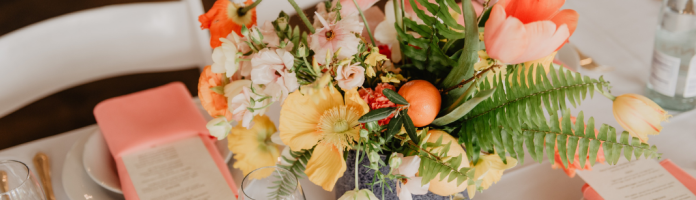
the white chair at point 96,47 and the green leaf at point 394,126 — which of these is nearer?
the green leaf at point 394,126

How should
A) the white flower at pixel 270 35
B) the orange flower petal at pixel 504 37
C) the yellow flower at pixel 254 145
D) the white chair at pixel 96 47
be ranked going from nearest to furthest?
the orange flower petal at pixel 504 37 → the white flower at pixel 270 35 → the yellow flower at pixel 254 145 → the white chair at pixel 96 47

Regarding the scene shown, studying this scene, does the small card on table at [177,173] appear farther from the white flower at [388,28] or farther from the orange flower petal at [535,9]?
the orange flower petal at [535,9]

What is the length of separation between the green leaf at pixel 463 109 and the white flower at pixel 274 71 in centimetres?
16

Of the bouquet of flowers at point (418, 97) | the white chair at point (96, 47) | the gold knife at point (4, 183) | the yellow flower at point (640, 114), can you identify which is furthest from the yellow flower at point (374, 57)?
the white chair at point (96, 47)

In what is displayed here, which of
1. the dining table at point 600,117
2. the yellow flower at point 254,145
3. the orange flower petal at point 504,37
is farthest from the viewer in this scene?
the dining table at point 600,117

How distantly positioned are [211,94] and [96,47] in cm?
62

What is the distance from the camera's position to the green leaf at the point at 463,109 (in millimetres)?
427

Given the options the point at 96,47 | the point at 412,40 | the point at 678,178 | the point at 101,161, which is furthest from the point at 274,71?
the point at 96,47

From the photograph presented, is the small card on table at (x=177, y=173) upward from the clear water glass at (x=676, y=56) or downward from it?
downward

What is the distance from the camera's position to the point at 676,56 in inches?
29.6

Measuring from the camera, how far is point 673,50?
76 centimetres

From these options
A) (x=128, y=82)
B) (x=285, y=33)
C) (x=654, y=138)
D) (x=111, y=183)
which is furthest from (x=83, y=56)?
(x=128, y=82)

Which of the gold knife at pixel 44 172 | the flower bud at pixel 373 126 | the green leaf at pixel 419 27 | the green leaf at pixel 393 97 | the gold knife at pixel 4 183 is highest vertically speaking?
the green leaf at pixel 419 27

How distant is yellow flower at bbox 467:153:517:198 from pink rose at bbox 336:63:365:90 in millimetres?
173
